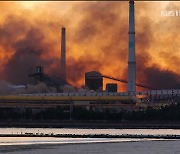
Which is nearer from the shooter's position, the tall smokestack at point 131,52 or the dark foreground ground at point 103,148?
the dark foreground ground at point 103,148

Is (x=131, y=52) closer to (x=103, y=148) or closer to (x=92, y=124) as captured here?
(x=92, y=124)

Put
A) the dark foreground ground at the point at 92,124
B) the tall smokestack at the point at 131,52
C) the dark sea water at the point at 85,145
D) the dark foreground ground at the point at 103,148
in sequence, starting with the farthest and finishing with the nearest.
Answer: the tall smokestack at the point at 131,52, the dark foreground ground at the point at 92,124, the dark sea water at the point at 85,145, the dark foreground ground at the point at 103,148

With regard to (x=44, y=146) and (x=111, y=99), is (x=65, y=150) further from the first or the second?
(x=111, y=99)

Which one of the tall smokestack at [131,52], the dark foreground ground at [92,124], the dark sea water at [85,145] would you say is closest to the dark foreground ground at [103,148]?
the dark sea water at [85,145]

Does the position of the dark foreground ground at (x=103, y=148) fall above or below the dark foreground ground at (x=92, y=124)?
below

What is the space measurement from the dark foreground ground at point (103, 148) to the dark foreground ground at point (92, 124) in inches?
1745

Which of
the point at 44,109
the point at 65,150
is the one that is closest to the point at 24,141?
the point at 65,150

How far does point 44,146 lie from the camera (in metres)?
80.4

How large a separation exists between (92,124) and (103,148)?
57152 millimetres

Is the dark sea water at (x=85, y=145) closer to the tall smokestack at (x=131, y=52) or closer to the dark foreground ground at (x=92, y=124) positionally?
the dark foreground ground at (x=92, y=124)

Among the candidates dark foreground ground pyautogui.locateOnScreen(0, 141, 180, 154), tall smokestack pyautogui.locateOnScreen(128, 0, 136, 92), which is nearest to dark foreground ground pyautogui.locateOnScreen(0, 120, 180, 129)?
tall smokestack pyautogui.locateOnScreen(128, 0, 136, 92)

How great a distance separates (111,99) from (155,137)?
224 ft

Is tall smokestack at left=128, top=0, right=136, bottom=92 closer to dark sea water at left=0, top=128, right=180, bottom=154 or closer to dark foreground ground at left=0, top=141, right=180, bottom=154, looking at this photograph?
dark sea water at left=0, top=128, right=180, bottom=154

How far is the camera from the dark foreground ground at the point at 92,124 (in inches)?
5143
